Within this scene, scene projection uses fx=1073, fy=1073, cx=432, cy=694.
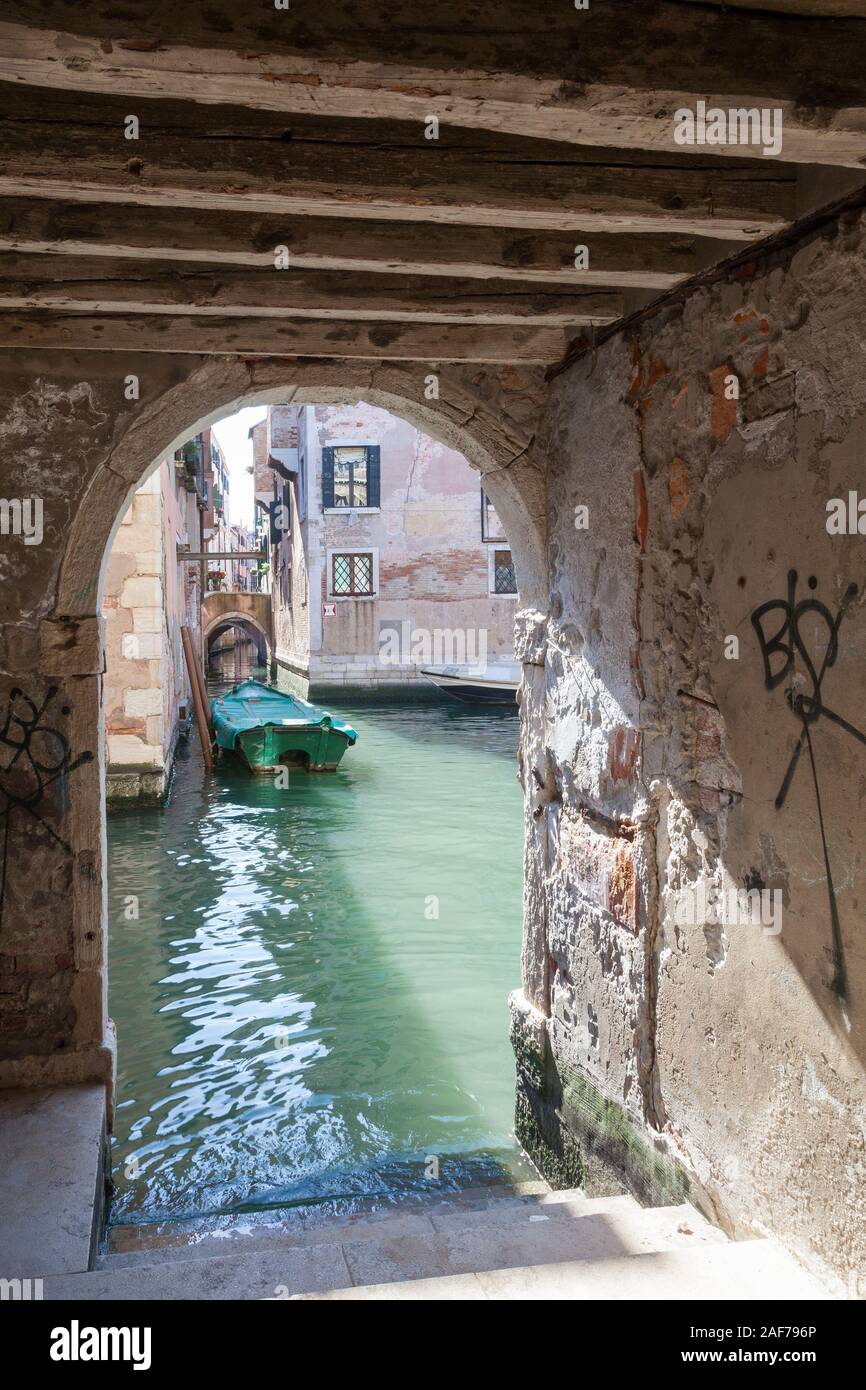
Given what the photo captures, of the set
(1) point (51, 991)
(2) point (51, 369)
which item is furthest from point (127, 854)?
(2) point (51, 369)

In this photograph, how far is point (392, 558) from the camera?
1978 centimetres

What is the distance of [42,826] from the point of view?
3207 mm

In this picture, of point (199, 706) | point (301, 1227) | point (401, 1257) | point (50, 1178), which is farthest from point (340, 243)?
point (199, 706)

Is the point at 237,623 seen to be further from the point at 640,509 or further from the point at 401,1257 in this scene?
the point at 401,1257

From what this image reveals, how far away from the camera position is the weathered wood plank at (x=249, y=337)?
3008mm

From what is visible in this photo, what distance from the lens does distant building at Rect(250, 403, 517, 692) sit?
19.5 m

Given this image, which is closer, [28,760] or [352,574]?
[28,760]

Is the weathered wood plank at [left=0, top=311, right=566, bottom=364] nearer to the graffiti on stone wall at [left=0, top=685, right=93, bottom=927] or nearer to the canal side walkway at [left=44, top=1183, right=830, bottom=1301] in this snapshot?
the graffiti on stone wall at [left=0, top=685, right=93, bottom=927]

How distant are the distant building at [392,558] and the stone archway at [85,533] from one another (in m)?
16.2

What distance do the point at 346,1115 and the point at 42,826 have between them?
1.59 meters

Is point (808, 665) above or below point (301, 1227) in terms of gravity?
above

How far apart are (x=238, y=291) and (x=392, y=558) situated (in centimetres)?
1712

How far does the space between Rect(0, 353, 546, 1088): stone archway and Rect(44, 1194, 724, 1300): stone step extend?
880mm

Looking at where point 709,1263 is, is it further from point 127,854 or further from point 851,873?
point 127,854
